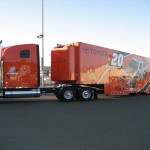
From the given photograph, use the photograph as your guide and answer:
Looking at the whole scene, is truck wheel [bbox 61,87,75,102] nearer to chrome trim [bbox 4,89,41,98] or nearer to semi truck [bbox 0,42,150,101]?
semi truck [bbox 0,42,150,101]

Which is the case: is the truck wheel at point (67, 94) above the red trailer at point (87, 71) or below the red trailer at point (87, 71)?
below

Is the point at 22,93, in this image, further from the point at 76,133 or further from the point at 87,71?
the point at 76,133

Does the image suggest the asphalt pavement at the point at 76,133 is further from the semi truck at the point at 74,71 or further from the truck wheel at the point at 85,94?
the truck wheel at the point at 85,94

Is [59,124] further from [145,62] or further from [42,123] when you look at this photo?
[145,62]

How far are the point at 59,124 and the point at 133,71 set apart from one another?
18268 millimetres

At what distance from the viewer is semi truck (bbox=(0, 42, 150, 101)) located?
21.8 metres

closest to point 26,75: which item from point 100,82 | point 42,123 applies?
point 100,82

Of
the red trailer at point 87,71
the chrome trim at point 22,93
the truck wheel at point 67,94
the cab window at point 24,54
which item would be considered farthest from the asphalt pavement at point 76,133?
the red trailer at point 87,71

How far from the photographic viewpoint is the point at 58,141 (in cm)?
901

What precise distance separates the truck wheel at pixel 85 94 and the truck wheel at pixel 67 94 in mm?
595

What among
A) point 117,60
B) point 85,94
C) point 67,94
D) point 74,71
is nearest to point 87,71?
point 74,71

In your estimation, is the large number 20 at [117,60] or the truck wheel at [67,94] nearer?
the truck wheel at [67,94]

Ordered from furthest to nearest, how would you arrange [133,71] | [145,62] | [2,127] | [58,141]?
1. [145,62]
2. [133,71]
3. [2,127]
4. [58,141]

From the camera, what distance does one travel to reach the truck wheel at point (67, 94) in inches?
924
